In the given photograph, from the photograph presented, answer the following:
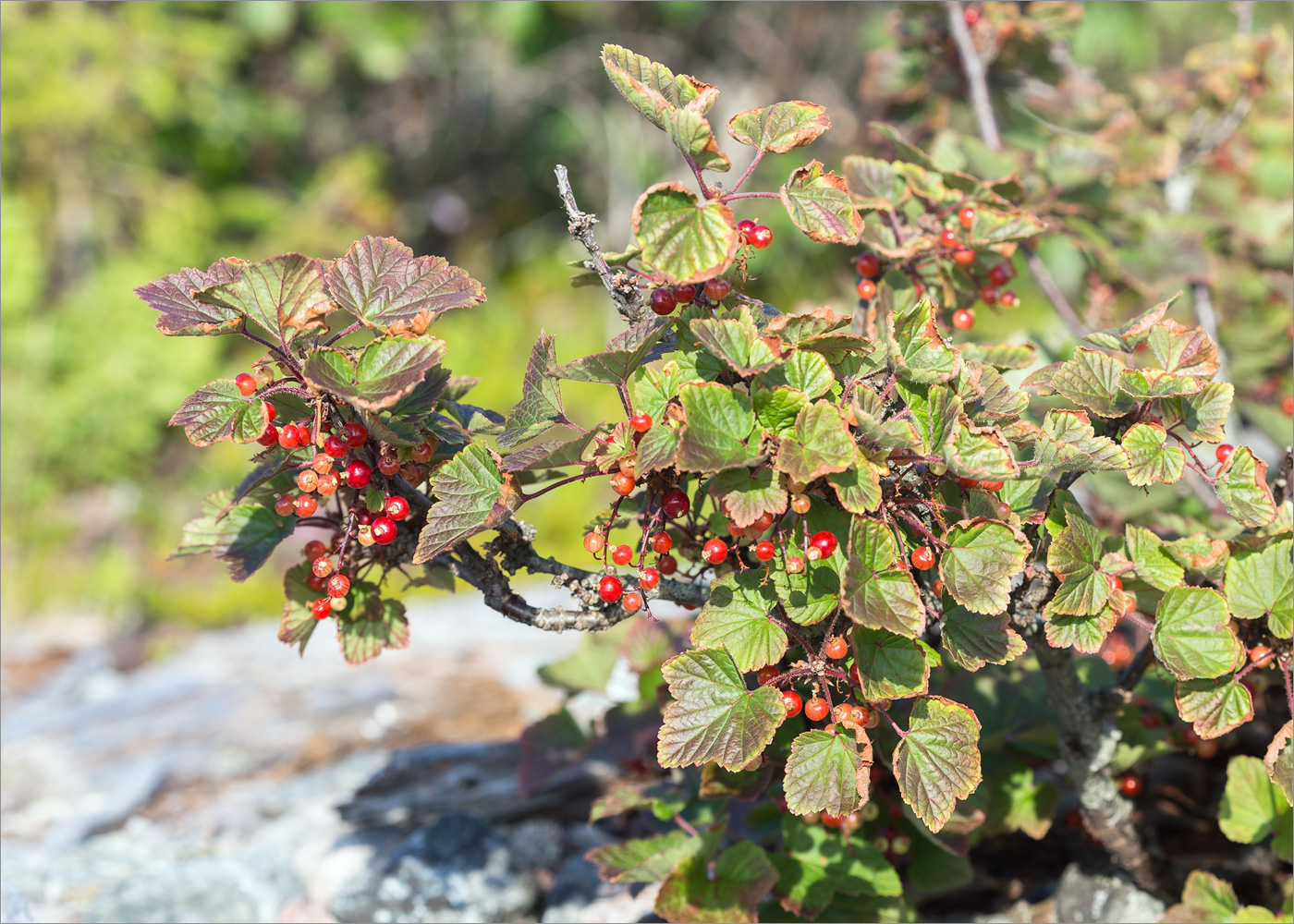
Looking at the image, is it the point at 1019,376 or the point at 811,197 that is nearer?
the point at 811,197

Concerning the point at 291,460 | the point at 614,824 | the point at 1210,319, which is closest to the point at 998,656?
the point at 291,460

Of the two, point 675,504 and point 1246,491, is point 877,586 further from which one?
point 1246,491

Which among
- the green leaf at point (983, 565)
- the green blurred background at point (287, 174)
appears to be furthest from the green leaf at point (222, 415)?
the green blurred background at point (287, 174)

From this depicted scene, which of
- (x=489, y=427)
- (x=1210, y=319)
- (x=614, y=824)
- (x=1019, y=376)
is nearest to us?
(x=489, y=427)

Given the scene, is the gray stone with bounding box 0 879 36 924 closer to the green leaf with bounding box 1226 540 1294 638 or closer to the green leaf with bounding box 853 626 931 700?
the green leaf with bounding box 853 626 931 700

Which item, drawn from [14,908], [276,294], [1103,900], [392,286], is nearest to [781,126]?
[392,286]

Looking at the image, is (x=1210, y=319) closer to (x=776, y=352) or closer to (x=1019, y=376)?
(x=1019, y=376)

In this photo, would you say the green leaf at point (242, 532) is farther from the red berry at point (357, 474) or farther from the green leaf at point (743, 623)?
the green leaf at point (743, 623)
